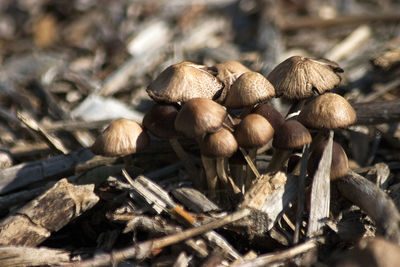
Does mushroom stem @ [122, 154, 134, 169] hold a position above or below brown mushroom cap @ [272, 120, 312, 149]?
below

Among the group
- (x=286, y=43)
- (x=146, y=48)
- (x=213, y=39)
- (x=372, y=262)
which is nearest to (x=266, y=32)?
(x=286, y=43)

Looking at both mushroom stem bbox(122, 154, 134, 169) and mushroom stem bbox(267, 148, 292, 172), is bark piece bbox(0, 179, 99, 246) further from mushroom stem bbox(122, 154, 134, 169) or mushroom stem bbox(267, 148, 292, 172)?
mushroom stem bbox(267, 148, 292, 172)

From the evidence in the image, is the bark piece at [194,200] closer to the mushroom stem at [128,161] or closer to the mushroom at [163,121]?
the mushroom at [163,121]

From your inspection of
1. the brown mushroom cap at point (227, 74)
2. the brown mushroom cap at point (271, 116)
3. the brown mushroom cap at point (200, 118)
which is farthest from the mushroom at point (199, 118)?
the brown mushroom cap at point (227, 74)

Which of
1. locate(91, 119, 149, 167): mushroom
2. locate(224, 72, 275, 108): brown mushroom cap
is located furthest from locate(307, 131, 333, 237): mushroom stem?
locate(91, 119, 149, 167): mushroom

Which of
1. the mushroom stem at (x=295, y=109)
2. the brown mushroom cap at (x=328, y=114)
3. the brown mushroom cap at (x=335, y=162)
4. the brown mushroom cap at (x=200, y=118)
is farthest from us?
the mushroom stem at (x=295, y=109)

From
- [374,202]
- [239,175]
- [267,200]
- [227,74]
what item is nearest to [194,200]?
[239,175]
